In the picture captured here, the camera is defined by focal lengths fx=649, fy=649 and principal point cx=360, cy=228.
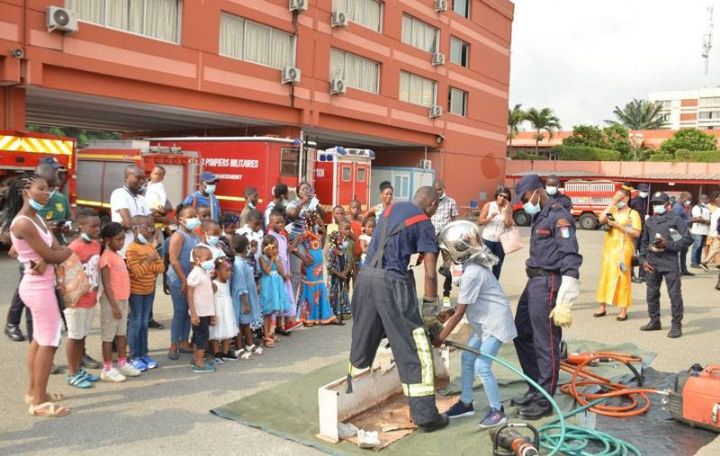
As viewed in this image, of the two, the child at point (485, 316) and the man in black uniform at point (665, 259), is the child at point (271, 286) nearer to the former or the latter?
the child at point (485, 316)

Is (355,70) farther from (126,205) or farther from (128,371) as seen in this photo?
(128,371)

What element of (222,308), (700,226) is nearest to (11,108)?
(222,308)

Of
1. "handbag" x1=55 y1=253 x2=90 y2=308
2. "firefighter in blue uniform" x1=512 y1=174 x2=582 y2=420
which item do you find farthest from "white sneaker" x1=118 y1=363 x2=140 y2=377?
"firefighter in blue uniform" x1=512 y1=174 x2=582 y2=420

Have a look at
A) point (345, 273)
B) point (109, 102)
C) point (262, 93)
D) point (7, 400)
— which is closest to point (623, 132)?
point (262, 93)

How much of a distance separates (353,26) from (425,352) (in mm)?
21416

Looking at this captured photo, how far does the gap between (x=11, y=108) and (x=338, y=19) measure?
38.0 feet

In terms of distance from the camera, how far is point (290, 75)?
834 inches

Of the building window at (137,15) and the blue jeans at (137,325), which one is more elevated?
the building window at (137,15)

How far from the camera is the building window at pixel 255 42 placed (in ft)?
64.7

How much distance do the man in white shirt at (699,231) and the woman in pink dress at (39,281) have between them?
15.2m

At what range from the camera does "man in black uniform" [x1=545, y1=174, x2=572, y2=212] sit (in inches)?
228

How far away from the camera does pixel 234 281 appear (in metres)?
6.76

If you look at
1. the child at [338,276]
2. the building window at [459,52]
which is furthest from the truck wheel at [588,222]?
the child at [338,276]

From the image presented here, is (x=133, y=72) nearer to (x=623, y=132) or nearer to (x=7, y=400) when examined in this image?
(x=7, y=400)
